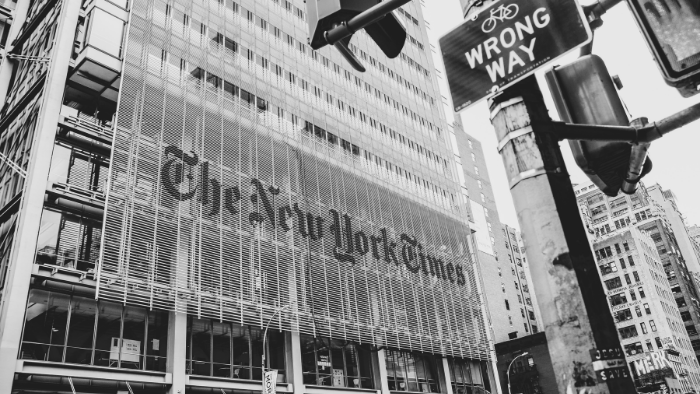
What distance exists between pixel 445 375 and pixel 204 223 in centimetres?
2360

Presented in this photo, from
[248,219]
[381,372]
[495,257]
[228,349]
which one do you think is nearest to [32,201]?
[248,219]

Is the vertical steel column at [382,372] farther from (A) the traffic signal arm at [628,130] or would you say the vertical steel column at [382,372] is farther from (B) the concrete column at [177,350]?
(A) the traffic signal arm at [628,130]

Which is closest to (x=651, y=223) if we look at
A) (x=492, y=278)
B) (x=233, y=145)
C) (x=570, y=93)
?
(x=492, y=278)

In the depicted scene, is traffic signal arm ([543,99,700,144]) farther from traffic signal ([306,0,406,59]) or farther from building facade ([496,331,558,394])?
building facade ([496,331,558,394])

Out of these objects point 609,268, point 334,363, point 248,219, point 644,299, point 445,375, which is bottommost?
point 445,375

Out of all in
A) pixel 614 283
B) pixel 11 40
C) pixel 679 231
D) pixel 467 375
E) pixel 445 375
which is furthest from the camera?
pixel 679 231

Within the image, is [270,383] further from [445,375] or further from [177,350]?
[445,375]

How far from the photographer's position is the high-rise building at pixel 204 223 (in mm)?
23875

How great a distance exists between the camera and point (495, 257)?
9794 centimetres

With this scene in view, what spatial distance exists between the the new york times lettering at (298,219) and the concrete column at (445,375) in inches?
258

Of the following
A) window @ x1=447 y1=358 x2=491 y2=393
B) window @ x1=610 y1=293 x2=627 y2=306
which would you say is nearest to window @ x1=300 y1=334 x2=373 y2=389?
window @ x1=447 y1=358 x2=491 y2=393

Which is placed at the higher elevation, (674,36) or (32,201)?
(32,201)

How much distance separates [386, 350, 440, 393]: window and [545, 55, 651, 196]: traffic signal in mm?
35060

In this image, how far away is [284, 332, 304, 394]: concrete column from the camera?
29.6 m
